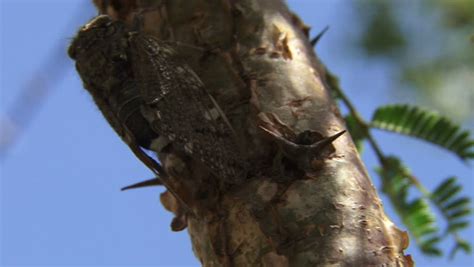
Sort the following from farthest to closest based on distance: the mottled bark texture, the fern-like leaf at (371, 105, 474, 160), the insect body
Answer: the fern-like leaf at (371, 105, 474, 160)
the insect body
the mottled bark texture

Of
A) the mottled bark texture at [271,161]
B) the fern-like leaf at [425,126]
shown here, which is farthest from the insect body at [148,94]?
the fern-like leaf at [425,126]

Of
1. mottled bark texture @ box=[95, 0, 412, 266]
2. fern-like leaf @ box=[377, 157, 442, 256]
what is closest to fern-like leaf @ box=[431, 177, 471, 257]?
fern-like leaf @ box=[377, 157, 442, 256]

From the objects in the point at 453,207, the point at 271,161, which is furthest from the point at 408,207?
the point at 271,161

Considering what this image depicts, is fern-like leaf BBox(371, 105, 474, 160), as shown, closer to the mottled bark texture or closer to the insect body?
the mottled bark texture

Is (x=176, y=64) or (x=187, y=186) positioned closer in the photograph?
(x=187, y=186)

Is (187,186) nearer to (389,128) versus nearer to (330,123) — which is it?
(330,123)

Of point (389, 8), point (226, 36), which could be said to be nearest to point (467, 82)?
point (389, 8)
